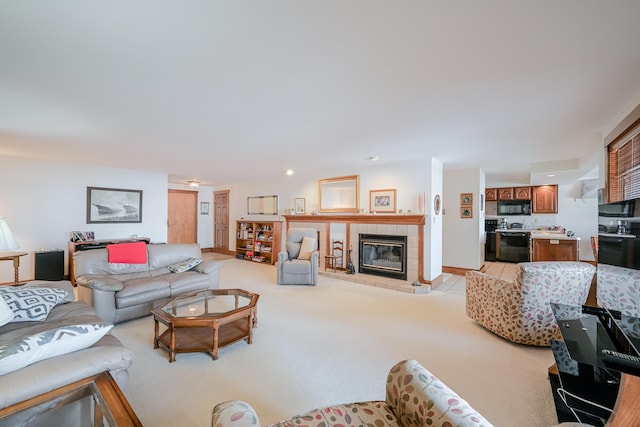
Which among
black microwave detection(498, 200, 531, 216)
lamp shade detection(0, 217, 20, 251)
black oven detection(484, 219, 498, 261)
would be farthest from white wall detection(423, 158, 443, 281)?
lamp shade detection(0, 217, 20, 251)

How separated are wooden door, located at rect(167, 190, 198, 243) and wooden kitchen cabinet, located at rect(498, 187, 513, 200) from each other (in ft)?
29.6

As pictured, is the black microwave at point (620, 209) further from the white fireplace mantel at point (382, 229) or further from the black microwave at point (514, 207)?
the black microwave at point (514, 207)

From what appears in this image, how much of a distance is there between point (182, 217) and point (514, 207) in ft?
31.5

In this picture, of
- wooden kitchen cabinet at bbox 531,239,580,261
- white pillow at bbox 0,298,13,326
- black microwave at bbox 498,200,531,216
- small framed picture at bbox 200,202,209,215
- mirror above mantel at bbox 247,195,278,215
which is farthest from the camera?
small framed picture at bbox 200,202,209,215

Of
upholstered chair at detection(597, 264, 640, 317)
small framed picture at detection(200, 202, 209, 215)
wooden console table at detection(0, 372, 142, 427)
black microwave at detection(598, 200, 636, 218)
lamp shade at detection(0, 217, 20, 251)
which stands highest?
small framed picture at detection(200, 202, 209, 215)

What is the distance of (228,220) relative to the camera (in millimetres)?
8078

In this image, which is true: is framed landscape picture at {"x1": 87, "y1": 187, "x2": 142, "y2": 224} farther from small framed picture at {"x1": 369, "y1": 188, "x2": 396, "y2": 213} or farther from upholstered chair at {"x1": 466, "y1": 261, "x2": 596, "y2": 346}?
upholstered chair at {"x1": 466, "y1": 261, "x2": 596, "y2": 346}

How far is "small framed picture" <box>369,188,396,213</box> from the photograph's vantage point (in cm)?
479

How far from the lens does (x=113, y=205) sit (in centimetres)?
542

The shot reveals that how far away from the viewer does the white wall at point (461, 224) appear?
5.17 metres

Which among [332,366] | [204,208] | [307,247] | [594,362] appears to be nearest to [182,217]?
[204,208]

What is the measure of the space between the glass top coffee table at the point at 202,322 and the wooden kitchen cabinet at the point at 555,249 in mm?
5959

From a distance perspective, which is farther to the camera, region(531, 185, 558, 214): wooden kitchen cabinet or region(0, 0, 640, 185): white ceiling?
region(531, 185, 558, 214): wooden kitchen cabinet

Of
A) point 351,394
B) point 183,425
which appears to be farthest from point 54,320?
point 351,394
